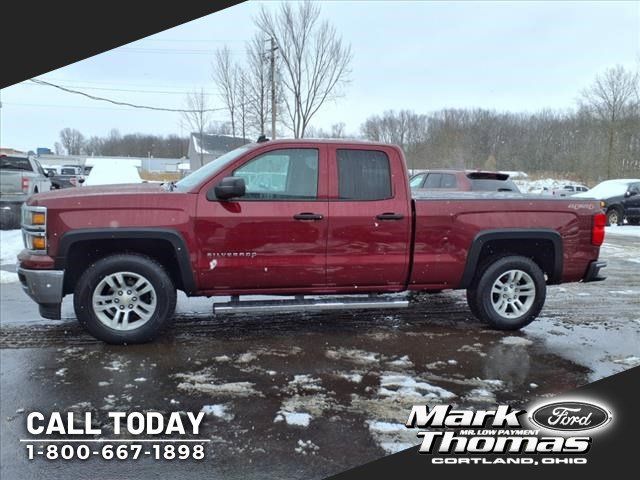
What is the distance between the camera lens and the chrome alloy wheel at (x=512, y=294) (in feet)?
17.1

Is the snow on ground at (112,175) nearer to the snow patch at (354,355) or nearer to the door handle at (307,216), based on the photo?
the door handle at (307,216)

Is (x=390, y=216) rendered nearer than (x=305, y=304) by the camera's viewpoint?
No

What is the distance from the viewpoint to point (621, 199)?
17250 millimetres

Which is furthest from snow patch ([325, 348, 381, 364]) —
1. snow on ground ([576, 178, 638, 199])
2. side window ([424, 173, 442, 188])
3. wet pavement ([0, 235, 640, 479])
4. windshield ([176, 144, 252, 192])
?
snow on ground ([576, 178, 638, 199])

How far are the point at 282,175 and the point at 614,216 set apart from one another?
665 inches

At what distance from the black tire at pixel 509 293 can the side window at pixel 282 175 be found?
6.71 ft

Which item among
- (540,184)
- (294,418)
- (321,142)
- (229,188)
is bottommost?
(294,418)

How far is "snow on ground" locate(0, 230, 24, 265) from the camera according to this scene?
8.71 metres

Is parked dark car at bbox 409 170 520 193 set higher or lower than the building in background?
lower

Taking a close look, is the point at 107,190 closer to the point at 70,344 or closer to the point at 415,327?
the point at 70,344

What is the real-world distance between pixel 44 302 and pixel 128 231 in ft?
3.13

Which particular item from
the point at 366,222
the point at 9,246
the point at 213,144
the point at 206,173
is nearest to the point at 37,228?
the point at 206,173

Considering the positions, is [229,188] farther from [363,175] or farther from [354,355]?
[354,355]

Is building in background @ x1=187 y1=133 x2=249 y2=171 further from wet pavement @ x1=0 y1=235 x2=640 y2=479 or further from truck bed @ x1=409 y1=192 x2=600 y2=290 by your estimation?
truck bed @ x1=409 y1=192 x2=600 y2=290
